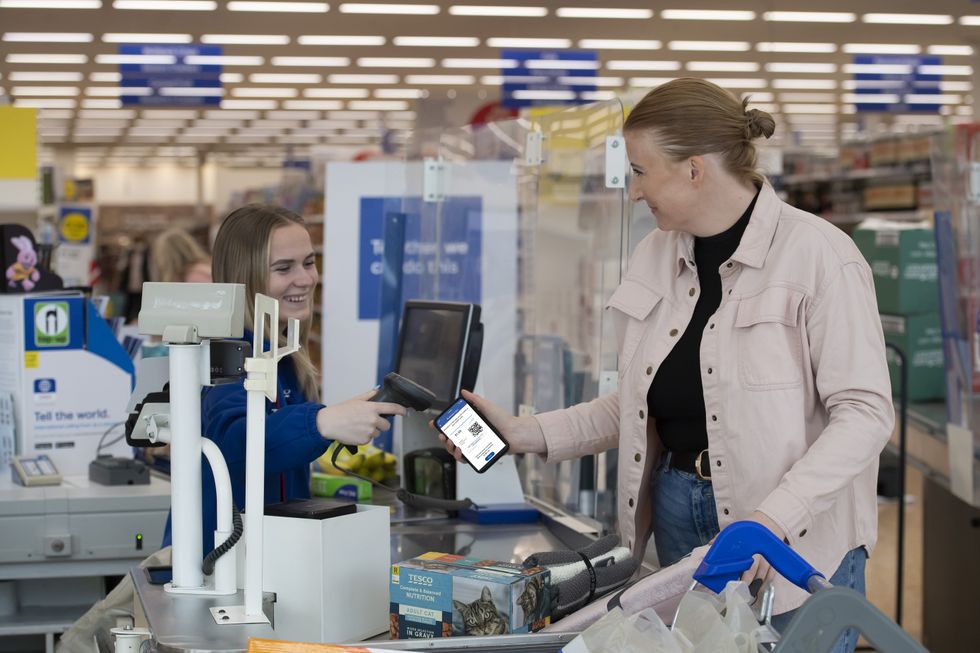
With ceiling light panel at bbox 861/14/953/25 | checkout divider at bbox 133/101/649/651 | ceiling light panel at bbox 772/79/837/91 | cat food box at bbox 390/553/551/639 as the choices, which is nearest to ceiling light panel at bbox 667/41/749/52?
ceiling light panel at bbox 861/14/953/25

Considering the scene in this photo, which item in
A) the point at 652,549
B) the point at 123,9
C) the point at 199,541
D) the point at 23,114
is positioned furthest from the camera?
the point at 123,9

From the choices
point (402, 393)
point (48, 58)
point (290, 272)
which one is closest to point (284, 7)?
point (48, 58)

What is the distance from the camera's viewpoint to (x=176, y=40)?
1136 centimetres

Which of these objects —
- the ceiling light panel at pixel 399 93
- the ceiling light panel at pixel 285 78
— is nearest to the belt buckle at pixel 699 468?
the ceiling light panel at pixel 285 78

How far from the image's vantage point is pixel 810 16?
10.7 meters

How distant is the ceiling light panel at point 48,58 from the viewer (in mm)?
12288

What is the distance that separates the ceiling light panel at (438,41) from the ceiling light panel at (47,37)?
10.1ft

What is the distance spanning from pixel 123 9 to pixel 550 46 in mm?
4316

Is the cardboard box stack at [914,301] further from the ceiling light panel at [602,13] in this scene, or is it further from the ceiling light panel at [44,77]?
the ceiling light panel at [44,77]

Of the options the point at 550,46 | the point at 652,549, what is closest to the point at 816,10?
the point at 550,46

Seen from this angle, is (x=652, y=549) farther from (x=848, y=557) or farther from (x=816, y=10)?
(x=816, y=10)

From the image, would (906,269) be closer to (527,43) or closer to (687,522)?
(687,522)

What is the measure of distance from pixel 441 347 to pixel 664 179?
2.24 ft

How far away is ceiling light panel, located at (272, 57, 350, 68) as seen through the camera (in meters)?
13.0
